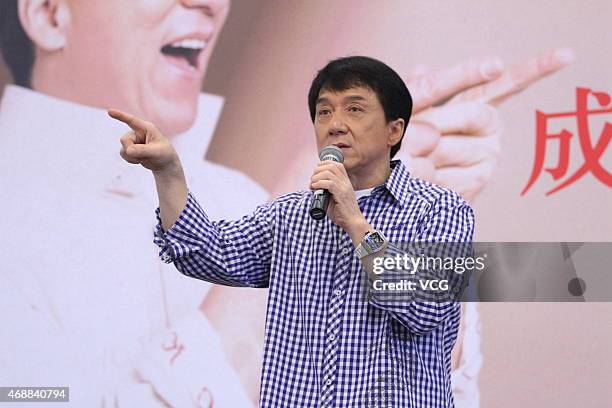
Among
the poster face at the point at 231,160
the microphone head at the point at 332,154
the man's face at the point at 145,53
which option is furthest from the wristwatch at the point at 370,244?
the man's face at the point at 145,53

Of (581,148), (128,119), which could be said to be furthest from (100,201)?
(581,148)

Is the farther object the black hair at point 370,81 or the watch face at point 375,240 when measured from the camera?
the black hair at point 370,81

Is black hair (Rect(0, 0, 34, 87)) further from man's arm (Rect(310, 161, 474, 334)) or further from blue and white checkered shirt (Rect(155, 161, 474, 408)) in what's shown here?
man's arm (Rect(310, 161, 474, 334))

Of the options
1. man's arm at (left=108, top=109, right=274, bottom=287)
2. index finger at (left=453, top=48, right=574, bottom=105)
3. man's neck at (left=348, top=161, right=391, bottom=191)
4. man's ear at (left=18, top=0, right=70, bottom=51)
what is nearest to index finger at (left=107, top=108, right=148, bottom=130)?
man's arm at (left=108, top=109, right=274, bottom=287)

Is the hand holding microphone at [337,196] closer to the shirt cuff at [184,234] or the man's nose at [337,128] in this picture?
the man's nose at [337,128]

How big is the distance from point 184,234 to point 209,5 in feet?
4.08

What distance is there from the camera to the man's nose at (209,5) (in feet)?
8.22

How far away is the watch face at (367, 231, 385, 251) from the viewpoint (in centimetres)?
135

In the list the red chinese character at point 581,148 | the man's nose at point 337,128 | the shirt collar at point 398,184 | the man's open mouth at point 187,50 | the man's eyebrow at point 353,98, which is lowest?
the shirt collar at point 398,184

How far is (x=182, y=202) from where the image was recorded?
57.0 inches

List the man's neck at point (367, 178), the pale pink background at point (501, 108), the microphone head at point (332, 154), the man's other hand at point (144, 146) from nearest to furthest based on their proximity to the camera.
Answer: the man's other hand at point (144, 146) < the microphone head at point (332, 154) < the man's neck at point (367, 178) < the pale pink background at point (501, 108)

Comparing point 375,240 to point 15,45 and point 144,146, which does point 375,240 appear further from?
point 15,45

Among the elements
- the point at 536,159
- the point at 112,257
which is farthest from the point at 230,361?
the point at 536,159

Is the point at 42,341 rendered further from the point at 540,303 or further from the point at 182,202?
the point at 540,303
